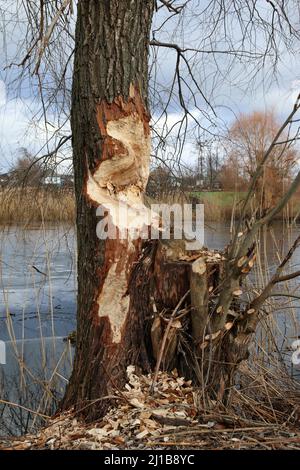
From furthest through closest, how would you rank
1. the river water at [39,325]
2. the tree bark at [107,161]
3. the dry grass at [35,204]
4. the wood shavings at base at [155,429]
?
the river water at [39,325]
the dry grass at [35,204]
the tree bark at [107,161]
the wood shavings at base at [155,429]

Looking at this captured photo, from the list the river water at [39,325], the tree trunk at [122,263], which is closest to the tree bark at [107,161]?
the tree trunk at [122,263]

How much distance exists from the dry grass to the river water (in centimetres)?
14

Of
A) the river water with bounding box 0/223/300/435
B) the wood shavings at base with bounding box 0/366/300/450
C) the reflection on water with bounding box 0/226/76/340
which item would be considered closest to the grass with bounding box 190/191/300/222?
the river water with bounding box 0/223/300/435

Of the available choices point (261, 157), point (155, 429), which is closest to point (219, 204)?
point (261, 157)

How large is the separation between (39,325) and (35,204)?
149cm

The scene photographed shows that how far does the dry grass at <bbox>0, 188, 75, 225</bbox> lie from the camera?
382cm

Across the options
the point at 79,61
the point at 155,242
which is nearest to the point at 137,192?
the point at 155,242

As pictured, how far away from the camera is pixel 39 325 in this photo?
16.2 feet

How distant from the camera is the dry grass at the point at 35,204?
3820 millimetres

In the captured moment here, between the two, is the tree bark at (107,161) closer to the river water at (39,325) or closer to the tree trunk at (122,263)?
the tree trunk at (122,263)

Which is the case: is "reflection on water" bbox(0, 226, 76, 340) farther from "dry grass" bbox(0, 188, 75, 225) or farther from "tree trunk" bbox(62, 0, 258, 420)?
"tree trunk" bbox(62, 0, 258, 420)

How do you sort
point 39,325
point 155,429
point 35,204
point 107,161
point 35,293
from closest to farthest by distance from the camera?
point 155,429 < point 107,161 < point 35,204 < point 39,325 < point 35,293

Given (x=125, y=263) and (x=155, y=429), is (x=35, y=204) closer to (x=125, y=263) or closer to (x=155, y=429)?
(x=125, y=263)

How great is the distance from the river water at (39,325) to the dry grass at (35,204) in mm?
139
